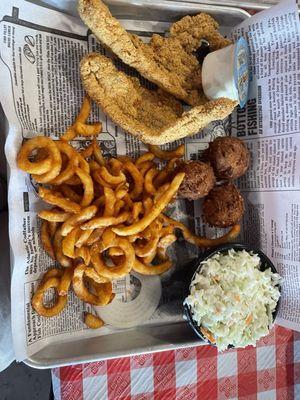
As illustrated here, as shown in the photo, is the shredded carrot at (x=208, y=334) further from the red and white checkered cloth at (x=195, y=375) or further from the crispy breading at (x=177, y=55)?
the crispy breading at (x=177, y=55)

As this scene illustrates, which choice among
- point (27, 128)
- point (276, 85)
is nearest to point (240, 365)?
point (276, 85)

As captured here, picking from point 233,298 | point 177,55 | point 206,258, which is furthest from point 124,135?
point 233,298

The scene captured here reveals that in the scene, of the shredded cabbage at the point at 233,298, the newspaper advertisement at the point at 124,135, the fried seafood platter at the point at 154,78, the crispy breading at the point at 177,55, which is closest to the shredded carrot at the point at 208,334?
the shredded cabbage at the point at 233,298

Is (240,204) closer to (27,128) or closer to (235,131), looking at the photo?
(235,131)

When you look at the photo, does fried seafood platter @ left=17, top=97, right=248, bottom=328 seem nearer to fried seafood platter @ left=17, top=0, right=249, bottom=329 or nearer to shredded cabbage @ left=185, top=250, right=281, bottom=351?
fried seafood platter @ left=17, top=0, right=249, bottom=329

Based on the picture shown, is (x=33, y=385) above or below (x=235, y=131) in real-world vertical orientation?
below
